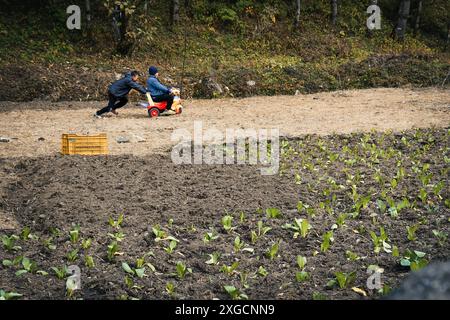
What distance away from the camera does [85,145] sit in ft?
40.9

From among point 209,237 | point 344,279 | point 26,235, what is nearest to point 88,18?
point 26,235

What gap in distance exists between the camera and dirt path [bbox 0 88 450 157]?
14602 mm

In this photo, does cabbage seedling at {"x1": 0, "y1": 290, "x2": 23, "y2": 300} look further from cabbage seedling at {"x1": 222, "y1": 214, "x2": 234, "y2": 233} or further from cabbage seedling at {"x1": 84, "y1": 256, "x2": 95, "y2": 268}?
cabbage seedling at {"x1": 222, "y1": 214, "x2": 234, "y2": 233}

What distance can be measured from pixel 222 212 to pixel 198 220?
1.54 feet

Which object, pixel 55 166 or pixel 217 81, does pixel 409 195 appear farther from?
pixel 217 81

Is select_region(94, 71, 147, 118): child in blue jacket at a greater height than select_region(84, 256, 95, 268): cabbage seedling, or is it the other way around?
select_region(84, 256, 95, 268): cabbage seedling

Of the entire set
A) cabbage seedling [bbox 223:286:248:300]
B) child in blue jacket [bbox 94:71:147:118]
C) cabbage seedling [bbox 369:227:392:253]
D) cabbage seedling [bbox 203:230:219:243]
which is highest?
cabbage seedling [bbox 223:286:248:300]

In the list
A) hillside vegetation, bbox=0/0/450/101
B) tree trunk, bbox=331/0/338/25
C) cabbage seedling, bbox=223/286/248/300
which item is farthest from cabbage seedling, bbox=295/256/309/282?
tree trunk, bbox=331/0/338/25

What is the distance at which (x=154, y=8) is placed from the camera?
1068 inches

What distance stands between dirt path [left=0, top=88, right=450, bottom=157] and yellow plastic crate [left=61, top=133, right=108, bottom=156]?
722 mm

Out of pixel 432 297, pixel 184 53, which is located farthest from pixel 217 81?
pixel 432 297

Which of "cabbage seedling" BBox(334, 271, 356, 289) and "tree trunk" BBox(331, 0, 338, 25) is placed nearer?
"cabbage seedling" BBox(334, 271, 356, 289)

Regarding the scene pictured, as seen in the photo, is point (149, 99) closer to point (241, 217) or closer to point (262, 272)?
point (241, 217)

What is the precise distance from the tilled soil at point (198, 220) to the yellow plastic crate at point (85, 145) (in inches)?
19.5
